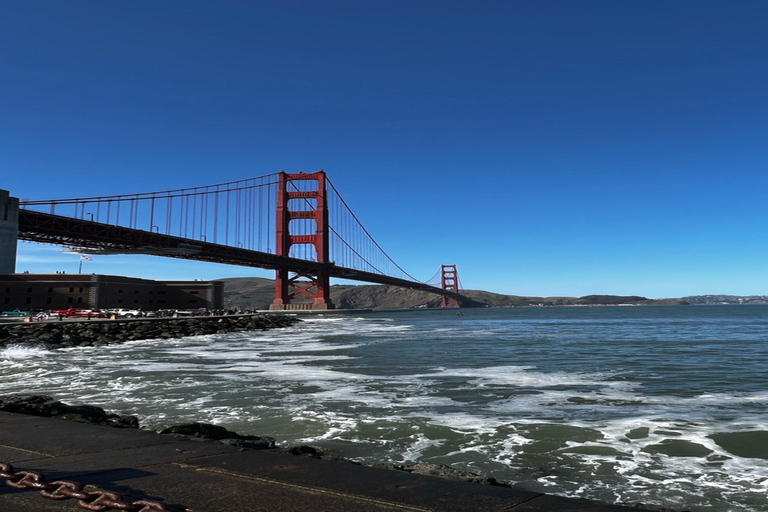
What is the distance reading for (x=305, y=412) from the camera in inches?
352

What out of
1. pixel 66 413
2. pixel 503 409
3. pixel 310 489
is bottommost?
pixel 503 409

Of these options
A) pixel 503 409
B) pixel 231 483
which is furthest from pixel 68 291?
pixel 231 483

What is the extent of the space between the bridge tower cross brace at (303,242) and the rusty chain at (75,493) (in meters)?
79.2

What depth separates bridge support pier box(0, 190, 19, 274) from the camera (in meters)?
34.3

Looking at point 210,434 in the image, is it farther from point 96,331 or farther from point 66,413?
point 96,331

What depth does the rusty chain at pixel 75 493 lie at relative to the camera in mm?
2736

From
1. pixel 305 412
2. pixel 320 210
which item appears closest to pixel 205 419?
pixel 305 412

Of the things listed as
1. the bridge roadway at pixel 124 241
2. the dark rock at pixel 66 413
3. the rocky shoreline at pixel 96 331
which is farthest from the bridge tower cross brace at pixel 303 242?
the dark rock at pixel 66 413

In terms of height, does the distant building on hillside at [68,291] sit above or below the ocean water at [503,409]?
above

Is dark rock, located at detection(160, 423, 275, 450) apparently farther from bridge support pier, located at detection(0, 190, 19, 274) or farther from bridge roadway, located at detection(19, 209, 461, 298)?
bridge roadway, located at detection(19, 209, 461, 298)

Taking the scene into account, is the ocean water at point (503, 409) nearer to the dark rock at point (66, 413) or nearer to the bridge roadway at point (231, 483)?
the dark rock at point (66, 413)

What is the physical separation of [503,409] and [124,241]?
52383mm

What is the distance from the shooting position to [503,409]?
366 inches

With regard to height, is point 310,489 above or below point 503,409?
above
